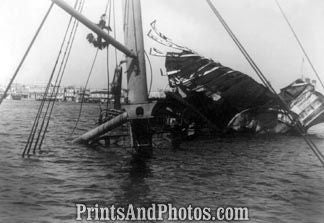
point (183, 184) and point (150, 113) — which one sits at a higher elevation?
point (150, 113)

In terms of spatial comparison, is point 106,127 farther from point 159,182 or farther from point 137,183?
point 159,182

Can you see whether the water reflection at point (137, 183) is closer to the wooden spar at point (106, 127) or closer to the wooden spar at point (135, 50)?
the wooden spar at point (106, 127)

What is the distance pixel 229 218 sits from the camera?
881cm

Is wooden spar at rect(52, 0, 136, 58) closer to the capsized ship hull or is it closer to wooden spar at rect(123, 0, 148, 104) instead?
wooden spar at rect(123, 0, 148, 104)

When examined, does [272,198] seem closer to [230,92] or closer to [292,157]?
[292,157]

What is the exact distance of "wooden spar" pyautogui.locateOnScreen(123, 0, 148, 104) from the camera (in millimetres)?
11969

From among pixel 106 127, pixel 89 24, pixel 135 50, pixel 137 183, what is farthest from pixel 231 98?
pixel 89 24

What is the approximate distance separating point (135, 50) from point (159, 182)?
4498 millimetres

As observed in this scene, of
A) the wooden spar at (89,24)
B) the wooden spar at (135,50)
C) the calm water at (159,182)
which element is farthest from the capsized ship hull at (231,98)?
the wooden spar at (89,24)

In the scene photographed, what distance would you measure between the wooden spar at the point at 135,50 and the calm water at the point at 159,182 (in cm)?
294

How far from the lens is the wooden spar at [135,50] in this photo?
1197 centimetres

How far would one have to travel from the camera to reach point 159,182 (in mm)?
11945

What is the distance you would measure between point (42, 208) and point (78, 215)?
3.79 ft

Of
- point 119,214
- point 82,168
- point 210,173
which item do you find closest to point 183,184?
point 210,173
